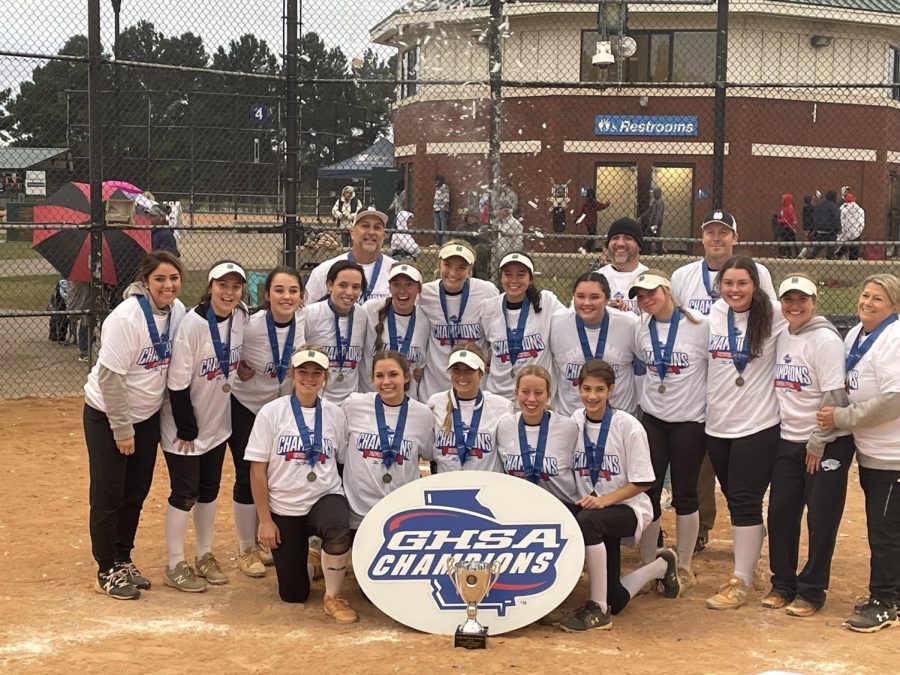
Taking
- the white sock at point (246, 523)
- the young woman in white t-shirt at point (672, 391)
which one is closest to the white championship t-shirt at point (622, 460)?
the young woman in white t-shirt at point (672, 391)

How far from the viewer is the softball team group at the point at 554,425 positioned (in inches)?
234

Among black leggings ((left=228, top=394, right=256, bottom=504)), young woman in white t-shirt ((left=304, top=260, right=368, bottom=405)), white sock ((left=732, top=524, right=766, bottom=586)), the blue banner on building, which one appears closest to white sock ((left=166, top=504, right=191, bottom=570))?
black leggings ((left=228, top=394, right=256, bottom=504))

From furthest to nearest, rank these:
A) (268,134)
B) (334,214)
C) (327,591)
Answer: (334,214) → (268,134) → (327,591)

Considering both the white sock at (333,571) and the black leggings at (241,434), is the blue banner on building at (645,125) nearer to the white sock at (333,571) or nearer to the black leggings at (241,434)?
the black leggings at (241,434)

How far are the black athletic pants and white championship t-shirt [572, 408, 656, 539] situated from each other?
235cm

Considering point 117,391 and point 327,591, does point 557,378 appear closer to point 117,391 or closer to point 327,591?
point 327,591

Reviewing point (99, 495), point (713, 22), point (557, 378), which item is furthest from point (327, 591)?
point (713, 22)

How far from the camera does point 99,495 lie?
621 cm

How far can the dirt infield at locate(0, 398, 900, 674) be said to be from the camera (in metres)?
5.19

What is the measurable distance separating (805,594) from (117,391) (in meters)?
3.78

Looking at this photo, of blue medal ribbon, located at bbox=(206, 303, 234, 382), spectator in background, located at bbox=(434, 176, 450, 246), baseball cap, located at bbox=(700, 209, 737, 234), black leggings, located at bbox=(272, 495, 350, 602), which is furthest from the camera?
spectator in background, located at bbox=(434, 176, 450, 246)

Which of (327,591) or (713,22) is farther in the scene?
(713,22)

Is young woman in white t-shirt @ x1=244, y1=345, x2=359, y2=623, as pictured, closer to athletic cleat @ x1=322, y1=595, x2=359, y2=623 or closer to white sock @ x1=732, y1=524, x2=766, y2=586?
athletic cleat @ x1=322, y1=595, x2=359, y2=623

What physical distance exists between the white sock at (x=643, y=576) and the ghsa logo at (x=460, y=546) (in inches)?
24.1
